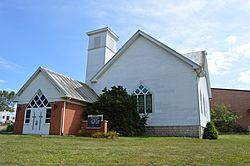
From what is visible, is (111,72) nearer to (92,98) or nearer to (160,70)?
(92,98)

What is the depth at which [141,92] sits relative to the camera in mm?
21266

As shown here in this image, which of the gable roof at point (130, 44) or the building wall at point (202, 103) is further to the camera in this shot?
the gable roof at point (130, 44)

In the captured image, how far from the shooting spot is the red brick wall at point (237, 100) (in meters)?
36.9

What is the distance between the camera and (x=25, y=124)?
66.3 feet

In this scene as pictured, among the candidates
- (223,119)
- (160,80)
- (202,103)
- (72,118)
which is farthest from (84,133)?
(223,119)

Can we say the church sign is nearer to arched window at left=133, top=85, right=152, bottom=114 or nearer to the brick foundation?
arched window at left=133, top=85, right=152, bottom=114

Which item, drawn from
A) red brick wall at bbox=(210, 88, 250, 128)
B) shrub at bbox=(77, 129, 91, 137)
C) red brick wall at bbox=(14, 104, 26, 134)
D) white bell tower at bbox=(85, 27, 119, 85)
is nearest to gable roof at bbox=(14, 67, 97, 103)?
red brick wall at bbox=(14, 104, 26, 134)

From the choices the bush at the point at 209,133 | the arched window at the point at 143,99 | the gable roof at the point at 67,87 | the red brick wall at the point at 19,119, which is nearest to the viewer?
the bush at the point at 209,133

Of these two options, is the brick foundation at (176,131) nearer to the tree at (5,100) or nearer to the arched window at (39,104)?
the arched window at (39,104)

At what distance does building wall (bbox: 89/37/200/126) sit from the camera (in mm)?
19016

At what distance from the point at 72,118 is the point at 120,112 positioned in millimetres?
3771

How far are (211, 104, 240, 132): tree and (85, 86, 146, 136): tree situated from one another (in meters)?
18.8

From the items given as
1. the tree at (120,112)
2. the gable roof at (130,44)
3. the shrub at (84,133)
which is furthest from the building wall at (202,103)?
the shrub at (84,133)

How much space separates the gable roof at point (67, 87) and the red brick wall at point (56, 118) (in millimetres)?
993
